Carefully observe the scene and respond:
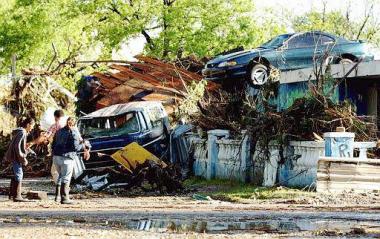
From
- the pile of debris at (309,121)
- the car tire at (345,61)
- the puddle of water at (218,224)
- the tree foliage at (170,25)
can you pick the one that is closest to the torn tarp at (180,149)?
the pile of debris at (309,121)

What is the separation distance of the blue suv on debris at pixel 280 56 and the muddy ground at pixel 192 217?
7977mm

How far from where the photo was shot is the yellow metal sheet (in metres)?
24.0

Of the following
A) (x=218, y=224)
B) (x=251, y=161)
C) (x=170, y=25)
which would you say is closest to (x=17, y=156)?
(x=251, y=161)

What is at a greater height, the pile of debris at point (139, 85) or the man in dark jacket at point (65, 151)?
the pile of debris at point (139, 85)

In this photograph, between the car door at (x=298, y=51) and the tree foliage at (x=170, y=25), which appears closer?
the car door at (x=298, y=51)

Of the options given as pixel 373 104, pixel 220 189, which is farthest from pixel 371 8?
pixel 220 189

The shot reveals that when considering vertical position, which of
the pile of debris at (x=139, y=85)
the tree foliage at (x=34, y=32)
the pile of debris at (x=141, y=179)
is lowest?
the pile of debris at (x=141, y=179)

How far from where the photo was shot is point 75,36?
142ft

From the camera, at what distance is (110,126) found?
86.7 ft

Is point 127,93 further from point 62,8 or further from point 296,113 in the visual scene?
point 62,8

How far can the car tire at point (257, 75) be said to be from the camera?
90.8ft

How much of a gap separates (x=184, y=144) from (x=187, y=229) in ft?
44.4

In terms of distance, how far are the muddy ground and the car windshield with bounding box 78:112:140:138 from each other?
211 inches

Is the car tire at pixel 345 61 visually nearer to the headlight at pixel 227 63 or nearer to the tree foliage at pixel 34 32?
the headlight at pixel 227 63
